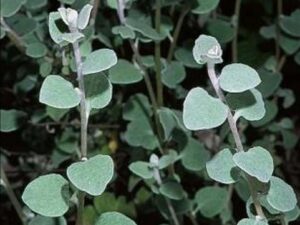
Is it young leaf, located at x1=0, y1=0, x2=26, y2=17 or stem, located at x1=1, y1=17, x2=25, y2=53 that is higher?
young leaf, located at x1=0, y1=0, x2=26, y2=17

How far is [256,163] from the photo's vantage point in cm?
58

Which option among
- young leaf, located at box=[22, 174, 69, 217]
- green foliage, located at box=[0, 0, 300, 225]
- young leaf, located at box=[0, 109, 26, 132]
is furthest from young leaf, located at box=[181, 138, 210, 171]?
young leaf, located at box=[22, 174, 69, 217]

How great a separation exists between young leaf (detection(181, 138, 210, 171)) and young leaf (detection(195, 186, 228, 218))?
0.11ft

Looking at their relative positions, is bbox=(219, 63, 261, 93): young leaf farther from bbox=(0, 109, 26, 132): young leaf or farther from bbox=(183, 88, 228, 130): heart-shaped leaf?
bbox=(0, 109, 26, 132): young leaf

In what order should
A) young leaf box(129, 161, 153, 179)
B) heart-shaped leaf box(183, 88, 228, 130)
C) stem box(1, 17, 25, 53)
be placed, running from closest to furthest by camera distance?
1. heart-shaped leaf box(183, 88, 228, 130)
2. young leaf box(129, 161, 153, 179)
3. stem box(1, 17, 25, 53)

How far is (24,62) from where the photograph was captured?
1.14 m

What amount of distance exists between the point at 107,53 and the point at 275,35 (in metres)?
0.63

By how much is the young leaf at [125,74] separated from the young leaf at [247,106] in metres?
0.28

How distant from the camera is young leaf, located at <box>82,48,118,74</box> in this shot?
0.59 m

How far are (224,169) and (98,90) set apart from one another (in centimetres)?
13

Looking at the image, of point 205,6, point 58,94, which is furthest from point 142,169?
point 58,94

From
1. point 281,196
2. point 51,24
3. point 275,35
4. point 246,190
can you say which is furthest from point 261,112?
point 275,35

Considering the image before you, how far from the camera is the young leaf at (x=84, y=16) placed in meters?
0.59

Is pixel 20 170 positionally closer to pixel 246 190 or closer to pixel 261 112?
pixel 246 190
